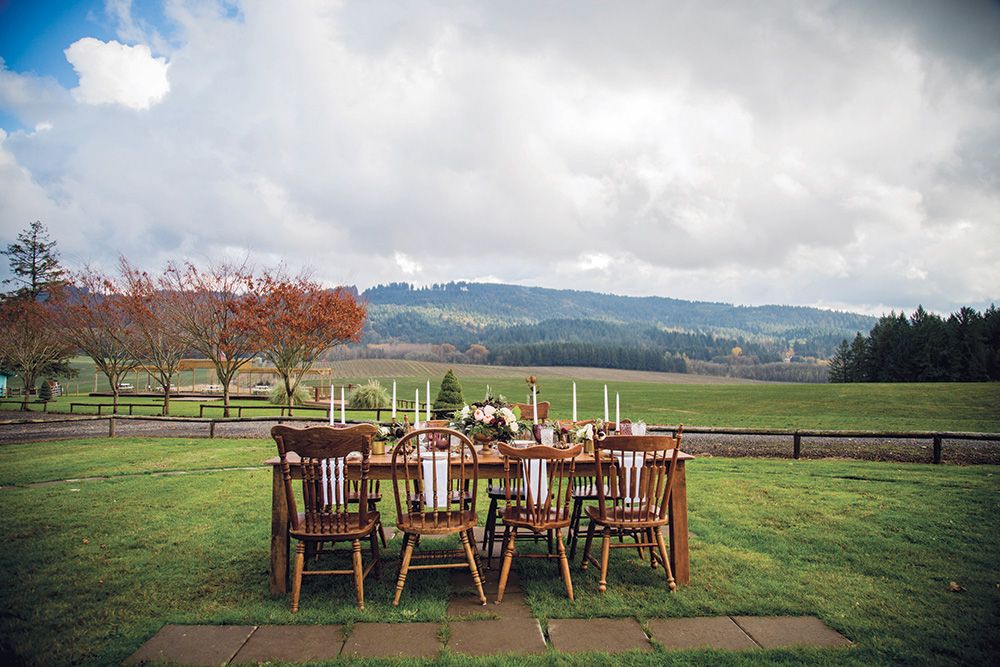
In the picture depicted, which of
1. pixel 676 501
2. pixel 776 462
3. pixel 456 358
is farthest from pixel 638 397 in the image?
pixel 456 358

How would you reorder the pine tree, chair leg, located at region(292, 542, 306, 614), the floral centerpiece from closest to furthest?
chair leg, located at region(292, 542, 306, 614) < the floral centerpiece < the pine tree

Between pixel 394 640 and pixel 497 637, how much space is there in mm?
683

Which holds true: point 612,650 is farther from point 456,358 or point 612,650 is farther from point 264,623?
point 456,358

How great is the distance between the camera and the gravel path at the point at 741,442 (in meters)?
13.1

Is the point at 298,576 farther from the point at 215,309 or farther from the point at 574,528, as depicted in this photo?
the point at 215,309

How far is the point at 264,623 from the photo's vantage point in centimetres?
361

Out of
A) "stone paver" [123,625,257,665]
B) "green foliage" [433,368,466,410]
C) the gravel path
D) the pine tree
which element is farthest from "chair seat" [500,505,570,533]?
the pine tree

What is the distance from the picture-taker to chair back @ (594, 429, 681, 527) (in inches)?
164

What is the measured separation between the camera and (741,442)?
1634cm

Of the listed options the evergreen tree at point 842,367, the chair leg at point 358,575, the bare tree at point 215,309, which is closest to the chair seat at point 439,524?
the chair leg at point 358,575

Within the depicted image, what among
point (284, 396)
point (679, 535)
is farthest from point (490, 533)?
point (284, 396)

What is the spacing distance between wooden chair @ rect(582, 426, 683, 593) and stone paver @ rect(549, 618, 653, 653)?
0.53 meters

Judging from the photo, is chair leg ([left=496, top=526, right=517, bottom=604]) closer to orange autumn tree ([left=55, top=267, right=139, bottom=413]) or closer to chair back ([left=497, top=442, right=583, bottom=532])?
chair back ([left=497, top=442, right=583, bottom=532])

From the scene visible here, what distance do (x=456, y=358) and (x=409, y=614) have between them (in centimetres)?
9559
